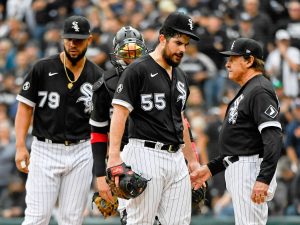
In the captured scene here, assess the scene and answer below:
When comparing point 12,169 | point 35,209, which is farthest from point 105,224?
point 35,209

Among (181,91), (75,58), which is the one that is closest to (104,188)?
(181,91)

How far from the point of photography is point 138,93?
6.87 m

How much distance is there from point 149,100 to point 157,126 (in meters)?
0.22

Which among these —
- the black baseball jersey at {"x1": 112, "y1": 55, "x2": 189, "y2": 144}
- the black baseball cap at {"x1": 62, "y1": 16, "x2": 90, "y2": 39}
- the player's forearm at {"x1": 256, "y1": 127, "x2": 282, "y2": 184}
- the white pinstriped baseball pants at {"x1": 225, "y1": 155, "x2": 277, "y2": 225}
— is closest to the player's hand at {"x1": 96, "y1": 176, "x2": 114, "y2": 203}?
the black baseball jersey at {"x1": 112, "y1": 55, "x2": 189, "y2": 144}

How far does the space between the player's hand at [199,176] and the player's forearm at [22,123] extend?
→ 1623 millimetres

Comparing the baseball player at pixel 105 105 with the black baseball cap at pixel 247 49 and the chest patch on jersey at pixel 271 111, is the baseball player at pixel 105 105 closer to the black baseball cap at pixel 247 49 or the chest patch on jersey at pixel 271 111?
the black baseball cap at pixel 247 49

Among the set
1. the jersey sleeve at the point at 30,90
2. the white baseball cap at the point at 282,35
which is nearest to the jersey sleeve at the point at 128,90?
the jersey sleeve at the point at 30,90

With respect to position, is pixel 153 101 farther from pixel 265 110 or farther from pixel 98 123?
pixel 265 110

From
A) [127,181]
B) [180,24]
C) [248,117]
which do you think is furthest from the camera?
[248,117]

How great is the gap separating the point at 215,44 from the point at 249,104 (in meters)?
6.64

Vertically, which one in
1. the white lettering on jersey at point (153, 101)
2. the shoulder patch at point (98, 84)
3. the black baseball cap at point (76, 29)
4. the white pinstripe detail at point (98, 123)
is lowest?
the white pinstripe detail at point (98, 123)

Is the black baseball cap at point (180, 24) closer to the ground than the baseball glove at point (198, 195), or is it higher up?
higher up

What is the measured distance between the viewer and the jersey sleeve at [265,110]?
7.06 metres

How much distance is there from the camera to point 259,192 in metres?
6.97
